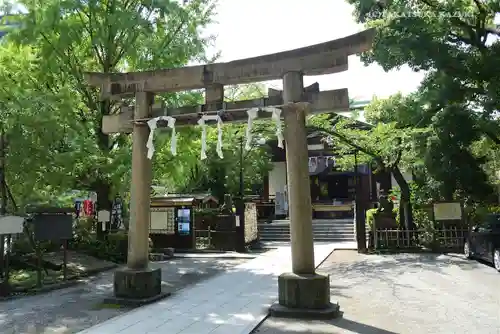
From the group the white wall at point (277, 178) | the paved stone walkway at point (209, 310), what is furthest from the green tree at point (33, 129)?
the white wall at point (277, 178)

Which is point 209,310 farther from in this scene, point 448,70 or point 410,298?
point 448,70

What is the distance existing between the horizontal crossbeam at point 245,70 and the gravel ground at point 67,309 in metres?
Answer: 4.84

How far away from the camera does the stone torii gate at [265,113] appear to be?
747 centimetres

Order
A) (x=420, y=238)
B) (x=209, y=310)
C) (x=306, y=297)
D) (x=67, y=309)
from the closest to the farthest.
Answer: (x=306, y=297)
(x=209, y=310)
(x=67, y=309)
(x=420, y=238)

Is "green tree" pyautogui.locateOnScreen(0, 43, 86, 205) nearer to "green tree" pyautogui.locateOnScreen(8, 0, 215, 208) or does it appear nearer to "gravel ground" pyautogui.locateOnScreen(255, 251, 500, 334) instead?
"green tree" pyautogui.locateOnScreen(8, 0, 215, 208)

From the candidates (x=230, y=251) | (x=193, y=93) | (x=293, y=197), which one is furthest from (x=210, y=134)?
(x=293, y=197)

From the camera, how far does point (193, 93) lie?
15.2 metres

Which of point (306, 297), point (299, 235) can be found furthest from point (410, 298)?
point (299, 235)

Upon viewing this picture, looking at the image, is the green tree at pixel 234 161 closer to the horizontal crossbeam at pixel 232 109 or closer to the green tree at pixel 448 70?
the green tree at pixel 448 70

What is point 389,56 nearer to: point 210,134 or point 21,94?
point 210,134

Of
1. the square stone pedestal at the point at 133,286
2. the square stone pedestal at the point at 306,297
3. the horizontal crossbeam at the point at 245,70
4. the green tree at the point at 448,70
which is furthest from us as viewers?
the green tree at the point at 448,70

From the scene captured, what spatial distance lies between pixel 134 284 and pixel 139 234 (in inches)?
42.0

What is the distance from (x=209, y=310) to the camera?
8.00 m

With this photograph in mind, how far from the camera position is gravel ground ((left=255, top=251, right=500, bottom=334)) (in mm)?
6676
